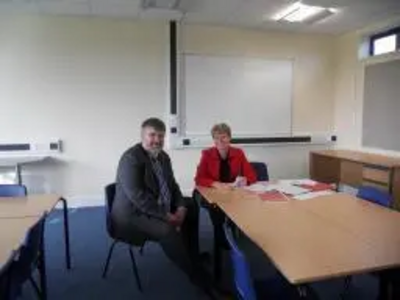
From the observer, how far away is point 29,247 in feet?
5.68

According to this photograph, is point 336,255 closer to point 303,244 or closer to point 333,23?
Result: point 303,244

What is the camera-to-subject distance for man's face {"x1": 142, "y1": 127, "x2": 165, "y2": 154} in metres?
2.57

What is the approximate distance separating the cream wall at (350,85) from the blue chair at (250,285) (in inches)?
140

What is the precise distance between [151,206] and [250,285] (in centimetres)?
116

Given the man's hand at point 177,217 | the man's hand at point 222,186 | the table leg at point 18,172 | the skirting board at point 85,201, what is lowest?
the skirting board at point 85,201

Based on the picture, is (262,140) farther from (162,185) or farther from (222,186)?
(162,185)

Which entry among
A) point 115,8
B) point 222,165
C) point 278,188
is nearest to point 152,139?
point 222,165

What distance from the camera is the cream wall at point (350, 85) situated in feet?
16.2

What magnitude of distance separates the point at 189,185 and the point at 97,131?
4.93 feet

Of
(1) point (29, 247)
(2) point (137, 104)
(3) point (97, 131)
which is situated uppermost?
(2) point (137, 104)

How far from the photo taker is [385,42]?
4645mm

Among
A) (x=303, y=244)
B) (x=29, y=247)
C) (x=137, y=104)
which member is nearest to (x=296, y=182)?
(x=303, y=244)

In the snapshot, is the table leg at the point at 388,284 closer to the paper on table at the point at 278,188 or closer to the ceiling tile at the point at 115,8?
the paper on table at the point at 278,188

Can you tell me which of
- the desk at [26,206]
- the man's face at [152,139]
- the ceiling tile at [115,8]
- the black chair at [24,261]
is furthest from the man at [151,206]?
the ceiling tile at [115,8]
